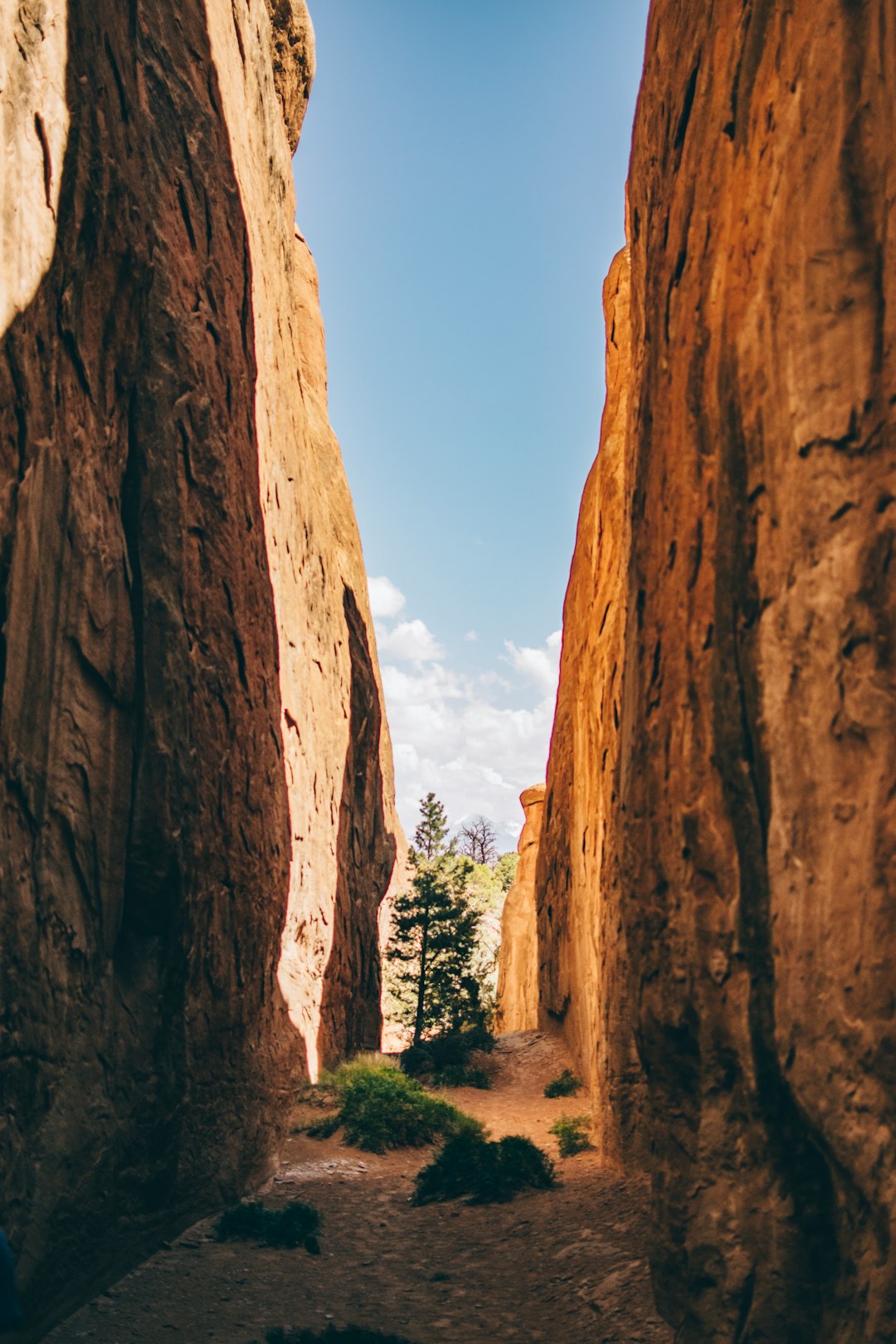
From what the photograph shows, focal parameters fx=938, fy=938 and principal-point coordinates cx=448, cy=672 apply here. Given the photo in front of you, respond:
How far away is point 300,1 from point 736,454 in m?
24.8

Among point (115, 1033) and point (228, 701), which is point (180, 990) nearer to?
point (115, 1033)

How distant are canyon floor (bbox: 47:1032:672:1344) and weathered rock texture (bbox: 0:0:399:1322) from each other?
0.60m

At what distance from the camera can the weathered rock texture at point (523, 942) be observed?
41.1m

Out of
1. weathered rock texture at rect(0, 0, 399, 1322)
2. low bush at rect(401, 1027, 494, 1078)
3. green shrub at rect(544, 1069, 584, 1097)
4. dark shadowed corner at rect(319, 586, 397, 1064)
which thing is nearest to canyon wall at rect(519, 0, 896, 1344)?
weathered rock texture at rect(0, 0, 399, 1322)

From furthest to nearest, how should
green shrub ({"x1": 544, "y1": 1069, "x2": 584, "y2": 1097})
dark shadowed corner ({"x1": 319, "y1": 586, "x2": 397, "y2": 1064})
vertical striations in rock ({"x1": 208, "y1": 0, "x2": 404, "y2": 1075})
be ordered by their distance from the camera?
dark shadowed corner ({"x1": 319, "y1": 586, "x2": 397, "y2": 1064}), green shrub ({"x1": 544, "y1": 1069, "x2": 584, "y2": 1097}), vertical striations in rock ({"x1": 208, "y1": 0, "x2": 404, "y2": 1075})

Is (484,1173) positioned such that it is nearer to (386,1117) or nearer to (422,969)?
(386,1117)

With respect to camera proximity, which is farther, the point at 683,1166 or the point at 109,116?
the point at 109,116

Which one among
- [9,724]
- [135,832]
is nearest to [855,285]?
[9,724]

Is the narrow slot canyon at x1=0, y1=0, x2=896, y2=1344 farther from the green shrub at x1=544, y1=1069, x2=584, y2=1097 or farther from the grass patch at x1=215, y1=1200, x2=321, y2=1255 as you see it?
the green shrub at x1=544, y1=1069, x2=584, y2=1097

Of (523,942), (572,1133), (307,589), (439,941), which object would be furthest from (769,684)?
(523,942)

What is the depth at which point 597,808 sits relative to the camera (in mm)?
19016

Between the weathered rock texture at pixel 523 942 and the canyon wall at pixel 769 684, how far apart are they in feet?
105

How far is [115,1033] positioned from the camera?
9.53 m

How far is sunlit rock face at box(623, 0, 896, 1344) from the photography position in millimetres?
5742
